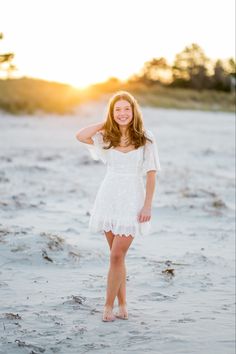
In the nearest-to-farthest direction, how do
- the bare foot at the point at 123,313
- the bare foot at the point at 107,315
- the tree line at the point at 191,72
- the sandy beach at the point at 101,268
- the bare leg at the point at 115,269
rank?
the sandy beach at the point at 101,268, the bare leg at the point at 115,269, the bare foot at the point at 107,315, the bare foot at the point at 123,313, the tree line at the point at 191,72

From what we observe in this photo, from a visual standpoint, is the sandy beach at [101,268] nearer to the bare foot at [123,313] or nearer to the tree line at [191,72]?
the bare foot at [123,313]

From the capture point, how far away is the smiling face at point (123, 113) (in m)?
4.66

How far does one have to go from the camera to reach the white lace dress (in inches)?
182

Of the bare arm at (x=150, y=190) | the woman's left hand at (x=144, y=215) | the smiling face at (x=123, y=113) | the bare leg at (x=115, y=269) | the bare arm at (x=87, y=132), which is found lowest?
the bare leg at (x=115, y=269)

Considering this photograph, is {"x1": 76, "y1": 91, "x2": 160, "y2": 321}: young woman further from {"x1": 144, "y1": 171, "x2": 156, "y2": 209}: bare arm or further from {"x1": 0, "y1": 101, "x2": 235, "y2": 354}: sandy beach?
{"x1": 0, "y1": 101, "x2": 235, "y2": 354}: sandy beach

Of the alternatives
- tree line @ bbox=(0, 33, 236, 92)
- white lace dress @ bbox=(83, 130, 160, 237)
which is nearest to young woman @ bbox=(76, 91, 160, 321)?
white lace dress @ bbox=(83, 130, 160, 237)

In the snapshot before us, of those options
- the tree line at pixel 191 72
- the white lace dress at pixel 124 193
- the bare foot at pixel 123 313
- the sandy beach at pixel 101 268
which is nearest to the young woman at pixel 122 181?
the white lace dress at pixel 124 193

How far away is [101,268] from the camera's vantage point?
6.23 metres

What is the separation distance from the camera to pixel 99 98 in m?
27.9

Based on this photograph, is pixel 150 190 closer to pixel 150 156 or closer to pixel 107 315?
pixel 150 156

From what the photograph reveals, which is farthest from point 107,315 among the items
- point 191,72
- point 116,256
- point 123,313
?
point 191,72

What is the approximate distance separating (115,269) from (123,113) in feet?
3.75

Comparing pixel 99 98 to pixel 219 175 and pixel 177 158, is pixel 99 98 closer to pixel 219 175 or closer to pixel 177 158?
pixel 177 158

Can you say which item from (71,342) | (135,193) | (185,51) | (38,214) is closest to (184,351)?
(71,342)
